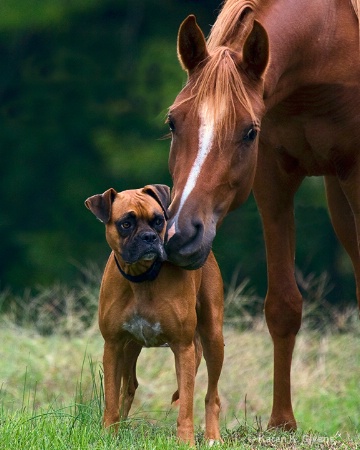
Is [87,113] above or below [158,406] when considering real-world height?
above

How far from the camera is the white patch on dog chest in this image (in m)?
4.81

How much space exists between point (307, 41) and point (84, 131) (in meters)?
13.1

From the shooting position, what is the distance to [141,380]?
8.36 metres

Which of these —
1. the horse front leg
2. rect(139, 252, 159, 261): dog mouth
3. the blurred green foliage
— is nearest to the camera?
rect(139, 252, 159, 261): dog mouth

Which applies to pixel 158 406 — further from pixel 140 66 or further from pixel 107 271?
pixel 140 66

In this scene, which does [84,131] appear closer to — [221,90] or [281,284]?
[281,284]

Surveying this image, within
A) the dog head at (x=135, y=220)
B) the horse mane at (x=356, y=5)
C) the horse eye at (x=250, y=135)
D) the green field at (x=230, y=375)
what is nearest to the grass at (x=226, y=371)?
the green field at (x=230, y=375)

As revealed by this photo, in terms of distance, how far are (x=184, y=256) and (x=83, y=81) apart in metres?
14.6

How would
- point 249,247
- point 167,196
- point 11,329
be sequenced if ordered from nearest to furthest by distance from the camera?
point 167,196
point 11,329
point 249,247

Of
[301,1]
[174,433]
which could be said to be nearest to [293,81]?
[301,1]

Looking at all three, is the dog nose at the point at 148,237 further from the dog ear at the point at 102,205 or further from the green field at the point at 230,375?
the green field at the point at 230,375

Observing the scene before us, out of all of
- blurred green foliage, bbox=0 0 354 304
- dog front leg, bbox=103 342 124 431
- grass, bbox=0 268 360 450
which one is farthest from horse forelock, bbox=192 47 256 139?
blurred green foliage, bbox=0 0 354 304

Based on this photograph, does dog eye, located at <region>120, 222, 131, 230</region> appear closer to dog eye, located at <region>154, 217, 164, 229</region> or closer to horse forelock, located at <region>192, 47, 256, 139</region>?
dog eye, located at <region>154, 217, 164, 229</region>

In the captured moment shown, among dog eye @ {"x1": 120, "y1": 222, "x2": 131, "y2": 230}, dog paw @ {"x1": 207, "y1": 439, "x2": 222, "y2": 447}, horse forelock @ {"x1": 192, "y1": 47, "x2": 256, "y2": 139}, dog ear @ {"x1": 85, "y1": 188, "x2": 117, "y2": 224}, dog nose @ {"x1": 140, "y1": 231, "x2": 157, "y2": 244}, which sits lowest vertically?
dog paw @ {"x1": 207, "y1": 439, "x2": 222, "y2": 447}
